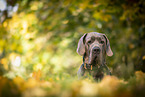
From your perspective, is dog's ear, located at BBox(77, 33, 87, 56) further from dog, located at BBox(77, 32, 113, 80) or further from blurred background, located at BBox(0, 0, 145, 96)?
blurred background, located at BBox(0, 0, 145, 96)

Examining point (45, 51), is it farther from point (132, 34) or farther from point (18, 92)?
point (18, 92)

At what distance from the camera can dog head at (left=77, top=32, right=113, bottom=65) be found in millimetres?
2040

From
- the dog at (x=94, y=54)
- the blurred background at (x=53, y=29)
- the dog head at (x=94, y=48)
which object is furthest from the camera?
the blurred background at (x=53, y=29)

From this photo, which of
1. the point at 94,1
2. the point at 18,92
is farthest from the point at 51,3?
the point at 18,92

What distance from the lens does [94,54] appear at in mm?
2041

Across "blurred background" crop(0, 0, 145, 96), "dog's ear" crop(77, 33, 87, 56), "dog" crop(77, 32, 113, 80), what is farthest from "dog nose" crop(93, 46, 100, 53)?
"blurred background" crop(0, 0, 145, 96)

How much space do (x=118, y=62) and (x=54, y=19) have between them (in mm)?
2007

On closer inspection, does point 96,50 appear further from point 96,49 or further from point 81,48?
point 81,48

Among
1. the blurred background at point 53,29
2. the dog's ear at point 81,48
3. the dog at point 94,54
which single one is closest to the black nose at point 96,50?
the dog at point 94,54

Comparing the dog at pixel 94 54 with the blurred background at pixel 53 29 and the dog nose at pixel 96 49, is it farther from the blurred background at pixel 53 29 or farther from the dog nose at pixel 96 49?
the blurred background at pixel 53 29

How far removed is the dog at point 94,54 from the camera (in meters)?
1.93

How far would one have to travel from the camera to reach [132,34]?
203 inches

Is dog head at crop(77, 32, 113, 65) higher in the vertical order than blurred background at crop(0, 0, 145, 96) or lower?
lower

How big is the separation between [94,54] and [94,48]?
3.3 inches
